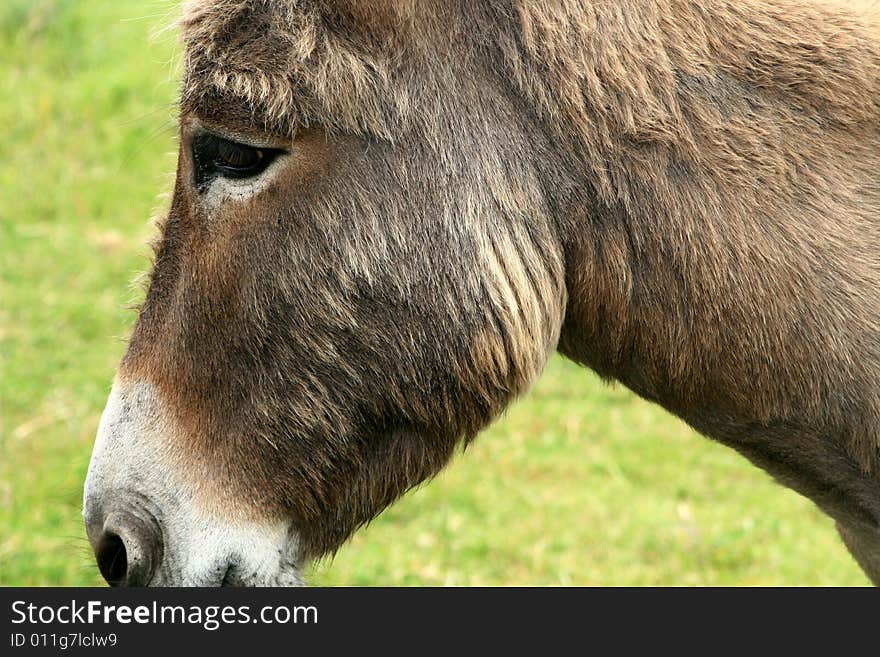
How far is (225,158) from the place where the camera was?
2.23 m

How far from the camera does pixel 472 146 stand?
84.7 inches

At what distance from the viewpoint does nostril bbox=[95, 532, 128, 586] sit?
2.38 metres

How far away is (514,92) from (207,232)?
68cm

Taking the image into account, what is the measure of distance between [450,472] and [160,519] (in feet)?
11.1

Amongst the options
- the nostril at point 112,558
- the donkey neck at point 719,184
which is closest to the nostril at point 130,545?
the nostril at point 112,558

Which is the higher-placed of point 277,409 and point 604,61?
point 604,61

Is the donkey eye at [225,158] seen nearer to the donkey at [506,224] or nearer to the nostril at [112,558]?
the donkey at [506,224]

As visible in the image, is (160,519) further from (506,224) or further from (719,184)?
(719,184)

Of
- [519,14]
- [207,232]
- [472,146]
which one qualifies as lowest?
[207,232]

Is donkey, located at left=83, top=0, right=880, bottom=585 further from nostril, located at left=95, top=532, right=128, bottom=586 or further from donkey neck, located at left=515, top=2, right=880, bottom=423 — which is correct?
nostril, located at left=95, top=532, right=128, bottom=586

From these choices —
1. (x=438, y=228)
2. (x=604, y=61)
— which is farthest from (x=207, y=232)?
(x=604, y=61)

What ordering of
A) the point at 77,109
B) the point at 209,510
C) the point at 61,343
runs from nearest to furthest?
the point at 209,510 → the point at 61,343 → the point at 77,109

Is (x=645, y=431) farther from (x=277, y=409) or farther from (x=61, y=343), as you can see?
(x=277, y=409)

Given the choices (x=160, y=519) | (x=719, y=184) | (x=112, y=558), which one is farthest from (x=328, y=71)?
(x=112, y=558)
